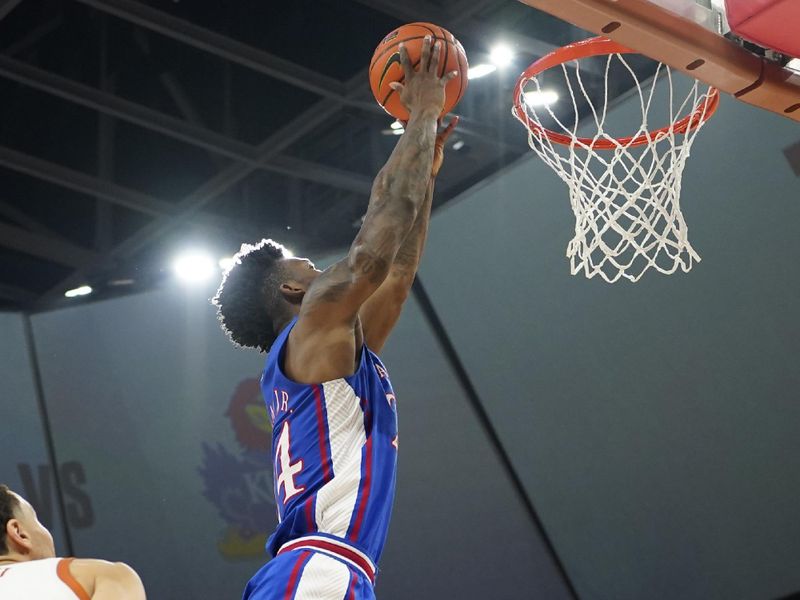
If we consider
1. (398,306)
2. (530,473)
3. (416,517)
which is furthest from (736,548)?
(398,306)

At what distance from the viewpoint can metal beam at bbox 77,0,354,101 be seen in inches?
226

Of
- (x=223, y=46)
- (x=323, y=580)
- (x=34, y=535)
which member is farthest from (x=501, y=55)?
(x=323, y=580)

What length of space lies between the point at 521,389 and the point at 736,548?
1.72 meters

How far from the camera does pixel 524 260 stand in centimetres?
696

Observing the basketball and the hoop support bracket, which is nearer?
the basketball

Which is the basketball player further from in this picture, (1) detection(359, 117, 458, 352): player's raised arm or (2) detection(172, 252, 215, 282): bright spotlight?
A: (2) detection(172, 252, 215, 282): bright spotlight

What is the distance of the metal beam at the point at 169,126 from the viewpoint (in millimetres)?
6102

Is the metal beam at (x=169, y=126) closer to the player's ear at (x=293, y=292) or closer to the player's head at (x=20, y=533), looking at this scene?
the player's head at (x=20, y=533)

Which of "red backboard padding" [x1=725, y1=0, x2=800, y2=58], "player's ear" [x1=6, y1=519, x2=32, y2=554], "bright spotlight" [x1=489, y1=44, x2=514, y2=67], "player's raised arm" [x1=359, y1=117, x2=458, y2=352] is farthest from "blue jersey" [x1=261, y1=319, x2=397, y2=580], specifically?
"bright spotlight" [x1=489, y1=44, x2=514, y2=67]

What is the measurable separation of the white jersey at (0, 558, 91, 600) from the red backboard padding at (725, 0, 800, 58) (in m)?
2.38

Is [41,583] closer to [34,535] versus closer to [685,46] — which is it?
[34,535]

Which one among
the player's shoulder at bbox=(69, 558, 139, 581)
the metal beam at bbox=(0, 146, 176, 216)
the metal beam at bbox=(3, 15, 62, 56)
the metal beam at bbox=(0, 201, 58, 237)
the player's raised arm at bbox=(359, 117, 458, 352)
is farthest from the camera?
the metal beam at bbox=(0, 201, 58, 237)

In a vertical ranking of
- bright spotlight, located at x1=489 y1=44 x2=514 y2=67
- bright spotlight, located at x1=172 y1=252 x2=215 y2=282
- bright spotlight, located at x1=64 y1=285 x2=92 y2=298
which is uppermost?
bright spotlight, located at x1=64 y1=285 x2=92 y2=298

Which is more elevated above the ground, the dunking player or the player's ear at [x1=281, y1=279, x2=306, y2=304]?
the player's ear at [x1=281, y1=279, x2=306, y2=304]
